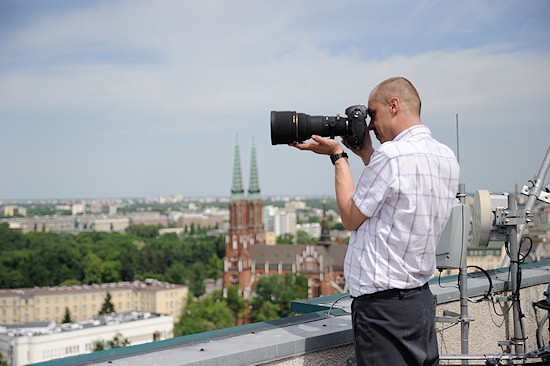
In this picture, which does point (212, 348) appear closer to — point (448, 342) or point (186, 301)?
point (448, 342)

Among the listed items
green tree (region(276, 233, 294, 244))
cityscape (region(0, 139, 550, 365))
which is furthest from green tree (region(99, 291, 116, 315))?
green tree (region(276, 233, 294, 244))

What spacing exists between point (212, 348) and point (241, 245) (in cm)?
5738

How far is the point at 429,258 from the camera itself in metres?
1.53

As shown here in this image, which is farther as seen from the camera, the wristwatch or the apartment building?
the apartment building

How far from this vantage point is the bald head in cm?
152

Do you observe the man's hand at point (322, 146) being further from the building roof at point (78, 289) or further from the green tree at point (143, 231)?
the green tree at point (143, 231)

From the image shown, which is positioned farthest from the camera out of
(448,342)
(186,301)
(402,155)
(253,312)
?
(186,301)

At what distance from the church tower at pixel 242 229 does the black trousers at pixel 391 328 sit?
2124 inches

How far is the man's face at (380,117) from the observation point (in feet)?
5.08

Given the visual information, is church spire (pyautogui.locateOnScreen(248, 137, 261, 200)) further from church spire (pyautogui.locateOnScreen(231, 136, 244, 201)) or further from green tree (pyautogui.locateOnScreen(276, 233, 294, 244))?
green tree (pyautogui.locateOnScreen(276, 233, 294, 244))

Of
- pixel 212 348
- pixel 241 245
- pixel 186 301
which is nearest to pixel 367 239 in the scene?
pixel 212 348

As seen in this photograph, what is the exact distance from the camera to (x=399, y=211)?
1450 millimetres

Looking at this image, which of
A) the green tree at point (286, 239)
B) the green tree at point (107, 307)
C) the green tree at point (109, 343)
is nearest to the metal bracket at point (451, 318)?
the green tree at point (109, 343)

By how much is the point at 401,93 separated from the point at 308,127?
0.29 metres
